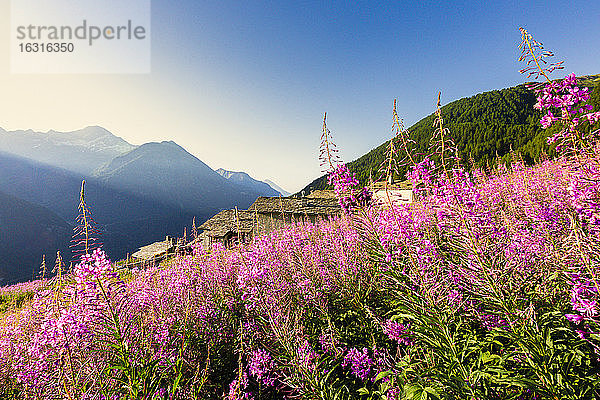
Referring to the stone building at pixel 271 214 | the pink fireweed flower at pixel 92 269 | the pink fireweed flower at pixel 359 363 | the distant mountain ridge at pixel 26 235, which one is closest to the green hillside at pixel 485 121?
the stone building at pixel 271 214

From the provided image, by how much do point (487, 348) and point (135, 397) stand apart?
348cm

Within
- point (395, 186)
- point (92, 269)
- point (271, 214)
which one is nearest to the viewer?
point (92, 269)

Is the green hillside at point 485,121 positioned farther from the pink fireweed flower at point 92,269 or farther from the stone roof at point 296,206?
the pink fireweed flower at point 92,269

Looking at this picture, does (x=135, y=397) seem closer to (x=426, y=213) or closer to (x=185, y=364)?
(x=185, y=364)

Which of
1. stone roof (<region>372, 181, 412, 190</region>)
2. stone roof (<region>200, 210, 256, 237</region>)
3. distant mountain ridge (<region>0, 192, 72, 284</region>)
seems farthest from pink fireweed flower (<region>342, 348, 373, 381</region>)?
distant mountain ridge (<region>0, 192, 72, 284</region>)

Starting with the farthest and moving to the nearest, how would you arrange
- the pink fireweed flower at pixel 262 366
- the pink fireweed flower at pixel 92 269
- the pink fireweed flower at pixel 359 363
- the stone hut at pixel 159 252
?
the stone hut at pixel 159 252
the pink fireweed flower at pixel 262 366
the pink fireweed flower at pixel 359 363
the pink fireweed flower at pixel 92 269

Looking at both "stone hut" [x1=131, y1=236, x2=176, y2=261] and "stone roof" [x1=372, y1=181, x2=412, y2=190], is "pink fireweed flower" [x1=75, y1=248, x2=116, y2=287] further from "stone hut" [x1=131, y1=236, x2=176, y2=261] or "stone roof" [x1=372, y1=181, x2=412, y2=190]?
"stone hut" [x1=131, y1=236, x2=176, y2=261]

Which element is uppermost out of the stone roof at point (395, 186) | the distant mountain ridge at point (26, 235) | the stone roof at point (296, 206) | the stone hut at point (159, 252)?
the stone roof at point (395, 186)

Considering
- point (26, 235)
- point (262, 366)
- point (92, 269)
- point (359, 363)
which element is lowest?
point (26, 235)

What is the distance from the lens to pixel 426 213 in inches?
167

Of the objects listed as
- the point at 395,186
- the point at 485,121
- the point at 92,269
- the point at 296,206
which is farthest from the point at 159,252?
the point at 485,121

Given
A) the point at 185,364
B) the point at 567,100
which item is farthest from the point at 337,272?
the point at 567,100

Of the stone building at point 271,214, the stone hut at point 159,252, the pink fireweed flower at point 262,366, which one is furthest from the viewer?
the stone building at point 271,214

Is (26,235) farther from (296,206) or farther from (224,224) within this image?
(296,206)
